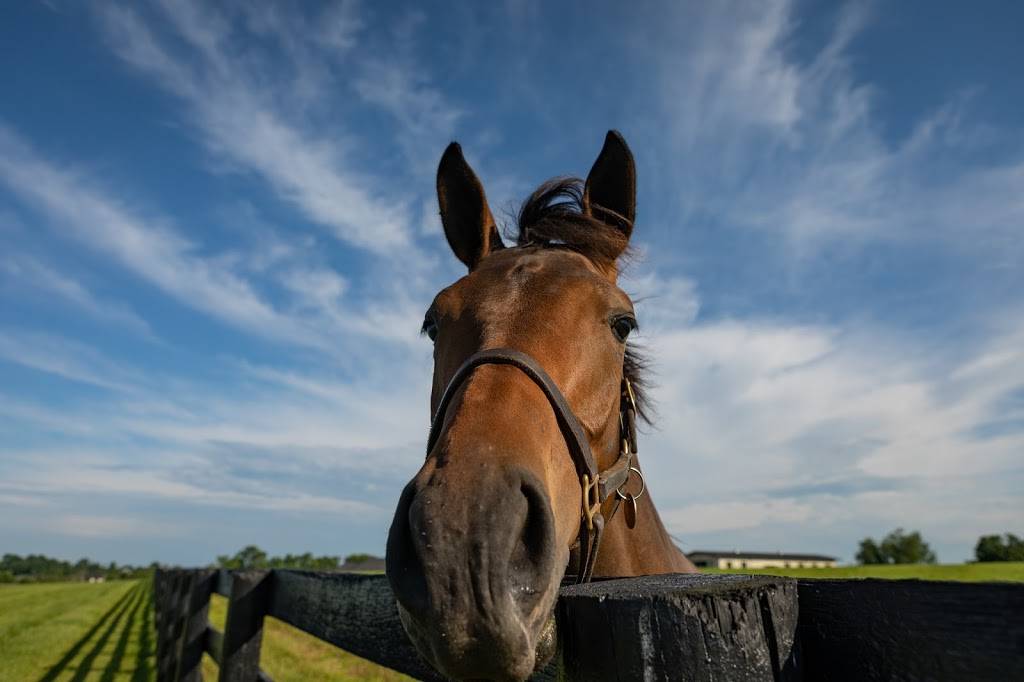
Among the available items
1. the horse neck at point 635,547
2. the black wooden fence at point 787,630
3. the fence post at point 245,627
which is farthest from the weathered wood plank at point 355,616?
the horse neck at point 635,547

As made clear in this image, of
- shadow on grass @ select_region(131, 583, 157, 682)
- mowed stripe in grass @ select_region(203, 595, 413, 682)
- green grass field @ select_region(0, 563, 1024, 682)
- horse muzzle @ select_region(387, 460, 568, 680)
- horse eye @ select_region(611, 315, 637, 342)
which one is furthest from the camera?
shadow on grass @ select_region(131, 583, 157, 682)

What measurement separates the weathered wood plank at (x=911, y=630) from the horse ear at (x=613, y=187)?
3.01 metres

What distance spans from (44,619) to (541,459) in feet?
68.3

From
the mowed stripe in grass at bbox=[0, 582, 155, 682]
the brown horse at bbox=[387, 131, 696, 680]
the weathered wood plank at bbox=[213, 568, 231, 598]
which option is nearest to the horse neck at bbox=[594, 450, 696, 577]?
the brown horse at bbox=[387, 131, 696, 680]

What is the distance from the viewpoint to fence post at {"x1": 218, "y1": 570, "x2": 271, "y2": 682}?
4125 mm

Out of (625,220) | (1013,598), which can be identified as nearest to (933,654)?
(1013,598)

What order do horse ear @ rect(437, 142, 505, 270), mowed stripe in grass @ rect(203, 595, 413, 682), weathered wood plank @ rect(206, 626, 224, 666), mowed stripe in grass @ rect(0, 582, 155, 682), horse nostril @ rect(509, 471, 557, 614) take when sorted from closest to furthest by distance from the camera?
1. horse nostril @ rect(509, 471, 557, 614)
2. horse ear @ rect(437, 142, 505, 270)
3. weathered wood plank @ rect(206, 626, 224, 666)
4. mowed stripe in grass @ rect(203, 595, 413, 682)
5. mowed stripe in grass @ rect(0, 582, 155, 682)

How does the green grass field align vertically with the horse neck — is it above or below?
below

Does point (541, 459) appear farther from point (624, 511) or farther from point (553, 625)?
point (624, 511)

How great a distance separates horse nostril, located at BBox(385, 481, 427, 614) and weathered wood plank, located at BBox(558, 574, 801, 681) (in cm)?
49

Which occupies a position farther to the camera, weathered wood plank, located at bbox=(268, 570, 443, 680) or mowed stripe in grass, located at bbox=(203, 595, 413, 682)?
mowed stripe in grass, located at bbox=(203, 595, 413, 682)

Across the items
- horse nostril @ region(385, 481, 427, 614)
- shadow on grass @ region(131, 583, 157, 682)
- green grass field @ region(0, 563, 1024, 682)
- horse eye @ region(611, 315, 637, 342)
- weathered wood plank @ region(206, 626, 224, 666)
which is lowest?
shadow on grass @ region(131, 583, 157, 682)

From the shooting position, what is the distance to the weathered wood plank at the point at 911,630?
834 millimetres

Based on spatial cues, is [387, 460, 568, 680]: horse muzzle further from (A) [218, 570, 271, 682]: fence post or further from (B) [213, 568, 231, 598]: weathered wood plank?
(B) [213, 568, 231, 598]: weathered wood plank
